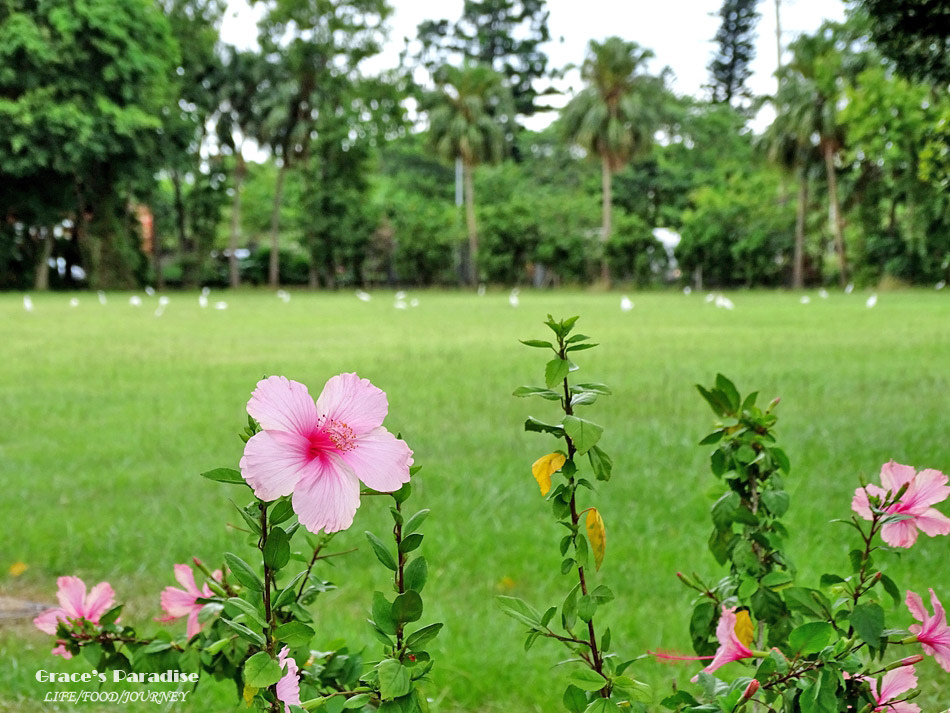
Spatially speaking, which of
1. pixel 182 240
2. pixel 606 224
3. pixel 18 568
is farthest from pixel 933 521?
pixel 182 240

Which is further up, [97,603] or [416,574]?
[416,574]

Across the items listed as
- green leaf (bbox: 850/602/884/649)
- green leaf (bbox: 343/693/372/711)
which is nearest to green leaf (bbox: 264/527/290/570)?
green leaf (bbox: 343/693/372/711)

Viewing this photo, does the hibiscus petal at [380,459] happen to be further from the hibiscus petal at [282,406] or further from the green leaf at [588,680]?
the green leaf at [588,680]

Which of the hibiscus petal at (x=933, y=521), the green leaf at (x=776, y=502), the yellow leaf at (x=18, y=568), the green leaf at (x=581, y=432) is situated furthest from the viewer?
the yellow leaf at (x=18, y=568)

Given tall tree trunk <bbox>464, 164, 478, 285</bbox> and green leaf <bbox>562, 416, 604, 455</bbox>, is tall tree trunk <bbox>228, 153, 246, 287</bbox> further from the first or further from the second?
green leaf <bbox>562, 416, 604, 455</bbox>

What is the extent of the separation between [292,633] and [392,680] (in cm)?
7

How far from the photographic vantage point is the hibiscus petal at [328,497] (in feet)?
1.53

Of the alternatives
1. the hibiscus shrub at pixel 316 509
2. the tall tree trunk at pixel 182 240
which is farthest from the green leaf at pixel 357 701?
the tall tree trunk at pixel 182 240

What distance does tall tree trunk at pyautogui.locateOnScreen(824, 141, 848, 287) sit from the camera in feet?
73.4

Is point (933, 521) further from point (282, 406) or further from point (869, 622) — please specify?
point (282, 406)

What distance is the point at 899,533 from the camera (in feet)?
2.32

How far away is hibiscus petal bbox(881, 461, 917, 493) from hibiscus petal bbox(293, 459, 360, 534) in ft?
1.38

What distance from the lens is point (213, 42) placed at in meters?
24.3

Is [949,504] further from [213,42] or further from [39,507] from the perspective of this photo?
[213,42]
